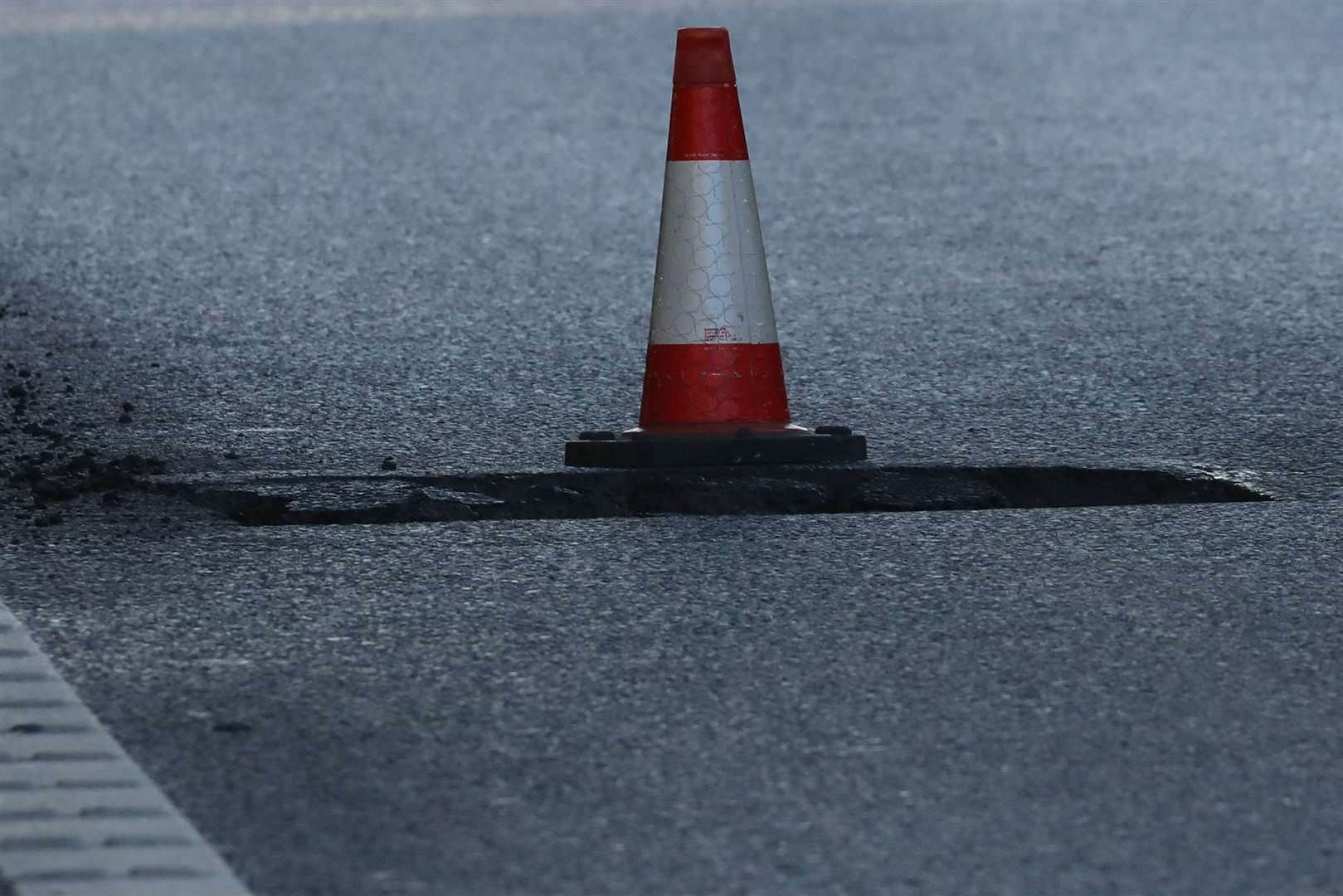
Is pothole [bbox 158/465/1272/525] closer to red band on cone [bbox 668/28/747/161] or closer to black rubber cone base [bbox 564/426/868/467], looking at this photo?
black rubber cone base [bbox 564/426/868/467]

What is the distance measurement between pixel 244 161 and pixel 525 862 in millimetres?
7044

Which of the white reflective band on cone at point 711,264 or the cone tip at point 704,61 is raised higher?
the cone tip at point 704,61

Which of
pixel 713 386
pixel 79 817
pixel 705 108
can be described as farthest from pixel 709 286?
pixel 79 817

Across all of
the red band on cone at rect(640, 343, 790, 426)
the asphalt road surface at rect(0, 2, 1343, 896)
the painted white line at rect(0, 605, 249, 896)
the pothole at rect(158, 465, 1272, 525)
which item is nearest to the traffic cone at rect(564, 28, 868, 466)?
the red band on cone at rect(640, 343, 790, 426)

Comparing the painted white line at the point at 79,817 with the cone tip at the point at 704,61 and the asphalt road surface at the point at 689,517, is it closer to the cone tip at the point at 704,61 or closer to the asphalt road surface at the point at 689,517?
the asphalt road surface at the point at 689,517

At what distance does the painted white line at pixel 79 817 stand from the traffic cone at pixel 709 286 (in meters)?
1.86

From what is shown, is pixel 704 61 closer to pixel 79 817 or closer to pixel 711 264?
pixel 711 264

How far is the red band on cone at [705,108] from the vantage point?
5.28 meters

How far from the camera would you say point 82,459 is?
511 centimetres

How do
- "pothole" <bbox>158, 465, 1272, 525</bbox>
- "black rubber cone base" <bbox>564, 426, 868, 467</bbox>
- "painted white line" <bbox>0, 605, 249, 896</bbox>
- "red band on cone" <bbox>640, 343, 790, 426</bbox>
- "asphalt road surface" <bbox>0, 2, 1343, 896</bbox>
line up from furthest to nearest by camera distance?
"red band on cone" <bbox>640, 343, 790, 426</bbox> → "black rubber cone base" <bbox>564, 426, 868, 467</bbox> → "pothole" <bbox>158, 465, 1272, 525</bbox> → "asphalt road surface" <bbox>0, 2, 1343, 896</bbox> → "painted white line" <bbox>0, 605, 249, 896</bbox>

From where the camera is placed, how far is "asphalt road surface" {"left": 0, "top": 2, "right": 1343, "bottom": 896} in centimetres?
312

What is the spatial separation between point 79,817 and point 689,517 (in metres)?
1.86

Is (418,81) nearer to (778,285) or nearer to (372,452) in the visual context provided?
(778,285)

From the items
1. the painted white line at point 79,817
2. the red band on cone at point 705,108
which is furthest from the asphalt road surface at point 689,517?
the red band on cone at point 705,108
